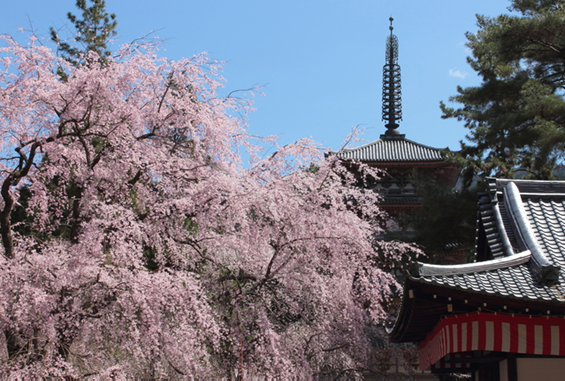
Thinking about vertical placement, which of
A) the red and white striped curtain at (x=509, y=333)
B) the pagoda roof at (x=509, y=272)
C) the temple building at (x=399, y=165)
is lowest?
the red and white striped curtain at (x=509, y=333)

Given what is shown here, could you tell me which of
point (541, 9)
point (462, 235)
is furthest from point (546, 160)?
point (541, 9)

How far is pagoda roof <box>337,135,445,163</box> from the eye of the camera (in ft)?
84.8

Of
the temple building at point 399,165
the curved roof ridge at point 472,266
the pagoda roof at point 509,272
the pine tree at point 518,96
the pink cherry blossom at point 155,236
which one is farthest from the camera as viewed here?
the temple building at point 399,165

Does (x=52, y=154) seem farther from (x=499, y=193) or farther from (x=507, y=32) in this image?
(x=507, y=32)

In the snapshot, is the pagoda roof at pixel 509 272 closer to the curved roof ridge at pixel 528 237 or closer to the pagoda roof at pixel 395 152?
the curved roof ridge at pixel 528 237

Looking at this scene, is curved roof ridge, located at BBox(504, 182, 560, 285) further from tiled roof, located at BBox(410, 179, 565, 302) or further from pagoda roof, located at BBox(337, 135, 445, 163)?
pagoda roof, located at BBox(337, 135, 445, 163)

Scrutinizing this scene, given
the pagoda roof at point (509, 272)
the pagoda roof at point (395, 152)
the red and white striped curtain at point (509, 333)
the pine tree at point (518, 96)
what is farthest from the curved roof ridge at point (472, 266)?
the pagoda roof at point (395, 152)

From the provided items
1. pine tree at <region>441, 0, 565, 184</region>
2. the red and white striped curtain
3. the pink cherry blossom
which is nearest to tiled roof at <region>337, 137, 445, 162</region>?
pine tree at <region>441, 0, 565, 184</region>

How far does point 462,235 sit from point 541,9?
7713 mm

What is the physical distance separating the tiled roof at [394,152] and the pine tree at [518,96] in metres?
4.99

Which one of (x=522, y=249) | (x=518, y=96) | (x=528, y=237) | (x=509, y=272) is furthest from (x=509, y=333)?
(x=518, y=96)

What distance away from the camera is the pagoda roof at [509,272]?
5.47 metres

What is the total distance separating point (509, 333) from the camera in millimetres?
5645

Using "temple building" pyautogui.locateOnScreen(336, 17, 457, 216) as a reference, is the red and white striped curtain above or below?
below
